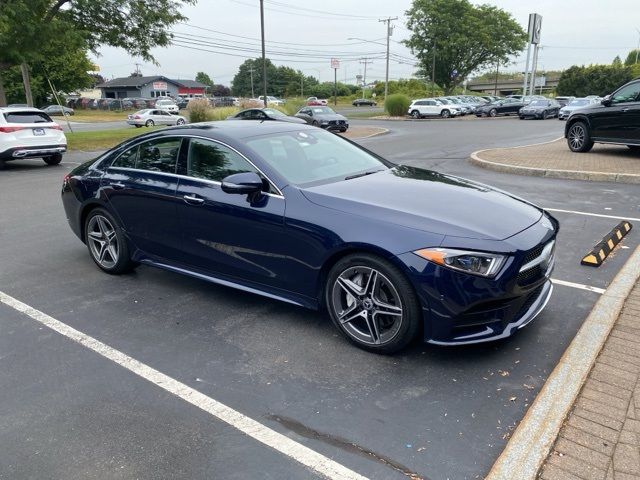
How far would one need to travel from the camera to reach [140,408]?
125 inches

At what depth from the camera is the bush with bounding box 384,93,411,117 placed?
43.3 metres

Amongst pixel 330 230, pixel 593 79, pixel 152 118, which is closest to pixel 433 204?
pixel 330 230

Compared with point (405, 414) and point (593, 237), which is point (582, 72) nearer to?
point (593, 237)

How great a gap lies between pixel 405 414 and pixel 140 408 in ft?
5.02

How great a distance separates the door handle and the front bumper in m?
1.87

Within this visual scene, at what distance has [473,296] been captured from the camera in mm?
3291

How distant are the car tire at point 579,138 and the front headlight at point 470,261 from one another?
11.7m

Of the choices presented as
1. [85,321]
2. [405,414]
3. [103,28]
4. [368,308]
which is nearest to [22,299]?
[85,321]

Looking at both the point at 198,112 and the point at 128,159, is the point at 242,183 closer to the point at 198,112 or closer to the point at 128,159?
the point at 128,159

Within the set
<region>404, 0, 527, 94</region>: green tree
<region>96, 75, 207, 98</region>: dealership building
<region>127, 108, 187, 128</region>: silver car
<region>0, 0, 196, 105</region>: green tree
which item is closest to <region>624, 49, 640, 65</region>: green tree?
<region>404, 0, 527, 94</region>: green tree

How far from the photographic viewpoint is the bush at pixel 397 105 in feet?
142

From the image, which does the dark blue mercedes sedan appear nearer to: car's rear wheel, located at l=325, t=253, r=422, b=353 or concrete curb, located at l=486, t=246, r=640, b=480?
car's rear wheel, located at l=325, t=253, r=422, b=353

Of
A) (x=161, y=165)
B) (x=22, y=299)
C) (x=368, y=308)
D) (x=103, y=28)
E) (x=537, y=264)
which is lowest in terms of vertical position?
A: (x=22, y=299)

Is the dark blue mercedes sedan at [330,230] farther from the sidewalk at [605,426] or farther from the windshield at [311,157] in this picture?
the sidewalk at [605,426]
